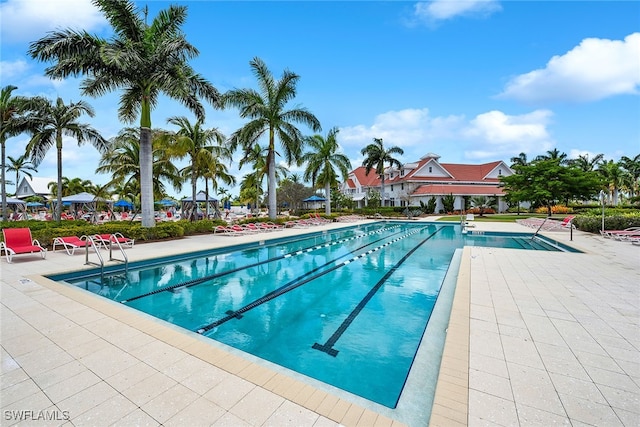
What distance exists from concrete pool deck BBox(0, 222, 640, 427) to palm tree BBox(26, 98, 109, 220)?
15992mm

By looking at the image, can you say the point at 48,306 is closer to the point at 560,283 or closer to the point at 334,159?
the point at 560,283

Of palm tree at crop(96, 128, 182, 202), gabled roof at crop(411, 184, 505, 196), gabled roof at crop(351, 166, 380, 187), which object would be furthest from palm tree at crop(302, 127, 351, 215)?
gabled roof at crop(351, 166, 380, 187)

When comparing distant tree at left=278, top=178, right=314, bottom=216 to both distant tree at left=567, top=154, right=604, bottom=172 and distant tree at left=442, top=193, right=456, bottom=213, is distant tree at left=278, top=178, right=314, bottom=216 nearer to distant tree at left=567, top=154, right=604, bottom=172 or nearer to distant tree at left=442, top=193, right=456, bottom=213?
distant tree at left=442, top=193, right=456, bottom=213

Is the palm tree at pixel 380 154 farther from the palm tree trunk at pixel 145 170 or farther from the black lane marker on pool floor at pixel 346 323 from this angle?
the black lane marker on pool floor at pixel 346 323

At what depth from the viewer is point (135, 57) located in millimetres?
11375

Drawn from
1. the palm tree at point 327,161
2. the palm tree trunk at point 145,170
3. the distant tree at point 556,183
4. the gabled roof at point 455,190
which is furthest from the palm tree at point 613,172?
the palm tree trunk at point 145,170

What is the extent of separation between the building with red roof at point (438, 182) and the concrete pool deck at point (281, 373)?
110ft

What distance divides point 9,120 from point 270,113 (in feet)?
50.7

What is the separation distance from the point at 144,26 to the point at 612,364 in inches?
713

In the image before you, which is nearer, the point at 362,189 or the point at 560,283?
the point at 560,283

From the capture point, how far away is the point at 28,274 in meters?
7.25

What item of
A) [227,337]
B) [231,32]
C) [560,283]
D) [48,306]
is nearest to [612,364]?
[560,283]

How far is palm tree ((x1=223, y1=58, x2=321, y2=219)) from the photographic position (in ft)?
63.4

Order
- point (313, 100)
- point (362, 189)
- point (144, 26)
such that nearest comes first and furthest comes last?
point (144, 26), point (313, 100), point (362, 189)
